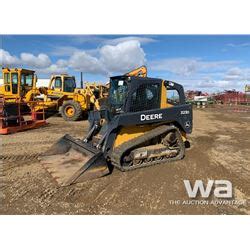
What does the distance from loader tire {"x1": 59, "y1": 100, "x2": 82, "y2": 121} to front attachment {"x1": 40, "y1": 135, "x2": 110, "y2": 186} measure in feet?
23.3

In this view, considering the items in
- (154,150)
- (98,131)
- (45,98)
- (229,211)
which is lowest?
(229,211)

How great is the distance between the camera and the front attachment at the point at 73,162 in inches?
206

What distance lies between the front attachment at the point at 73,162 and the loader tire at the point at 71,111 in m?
7.09

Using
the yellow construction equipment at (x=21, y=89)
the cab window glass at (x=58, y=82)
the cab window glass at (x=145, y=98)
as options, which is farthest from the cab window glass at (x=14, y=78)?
the cab window glass at (x=145, y=98)

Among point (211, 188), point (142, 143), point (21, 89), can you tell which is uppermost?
point (21, 89)

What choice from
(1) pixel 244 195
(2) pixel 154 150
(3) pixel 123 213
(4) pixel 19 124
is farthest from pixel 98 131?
(4) pixel 19 124

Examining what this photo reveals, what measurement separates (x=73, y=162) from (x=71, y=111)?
28.4 ft

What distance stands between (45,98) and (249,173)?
11937 mm

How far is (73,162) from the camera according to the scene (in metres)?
6.00

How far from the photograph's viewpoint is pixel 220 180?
18.1 ft

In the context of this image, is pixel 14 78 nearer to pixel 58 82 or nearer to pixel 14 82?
pixel 14 82

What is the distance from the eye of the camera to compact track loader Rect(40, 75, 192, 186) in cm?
568

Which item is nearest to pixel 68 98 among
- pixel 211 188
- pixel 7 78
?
pixel 7 78
